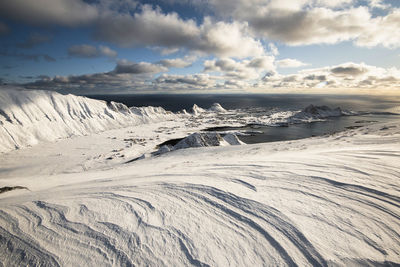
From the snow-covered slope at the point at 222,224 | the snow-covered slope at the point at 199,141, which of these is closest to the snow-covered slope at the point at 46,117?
the snow-covered slope at the point at 199,141

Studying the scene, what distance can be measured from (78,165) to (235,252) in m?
28.1

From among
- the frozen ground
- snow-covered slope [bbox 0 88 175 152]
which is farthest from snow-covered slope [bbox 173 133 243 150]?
snow-covered slope [bbox 0 88 175 152]

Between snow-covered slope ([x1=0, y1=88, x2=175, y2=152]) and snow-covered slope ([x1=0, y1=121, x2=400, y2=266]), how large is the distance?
4023cm

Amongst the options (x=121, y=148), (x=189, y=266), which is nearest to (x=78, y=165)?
(x=121, y=148)

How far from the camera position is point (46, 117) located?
129 feet

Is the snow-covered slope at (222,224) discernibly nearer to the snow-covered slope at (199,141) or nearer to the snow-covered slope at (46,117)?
the snow-covered slope at (199,141)

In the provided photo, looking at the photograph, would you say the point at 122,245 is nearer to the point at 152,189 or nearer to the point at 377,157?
the point at 152,189

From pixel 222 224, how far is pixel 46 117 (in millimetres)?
53348

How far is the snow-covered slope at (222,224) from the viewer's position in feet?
7.66

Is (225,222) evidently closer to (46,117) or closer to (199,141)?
(199,141)

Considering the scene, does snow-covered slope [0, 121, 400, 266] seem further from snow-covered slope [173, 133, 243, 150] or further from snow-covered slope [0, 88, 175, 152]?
snow-covered slope [0, 88, 175, 152]

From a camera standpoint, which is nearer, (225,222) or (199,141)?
(225,222)

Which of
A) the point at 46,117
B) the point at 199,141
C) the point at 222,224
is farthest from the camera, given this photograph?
the point at 46,117

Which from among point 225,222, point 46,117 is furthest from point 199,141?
point 46,117
